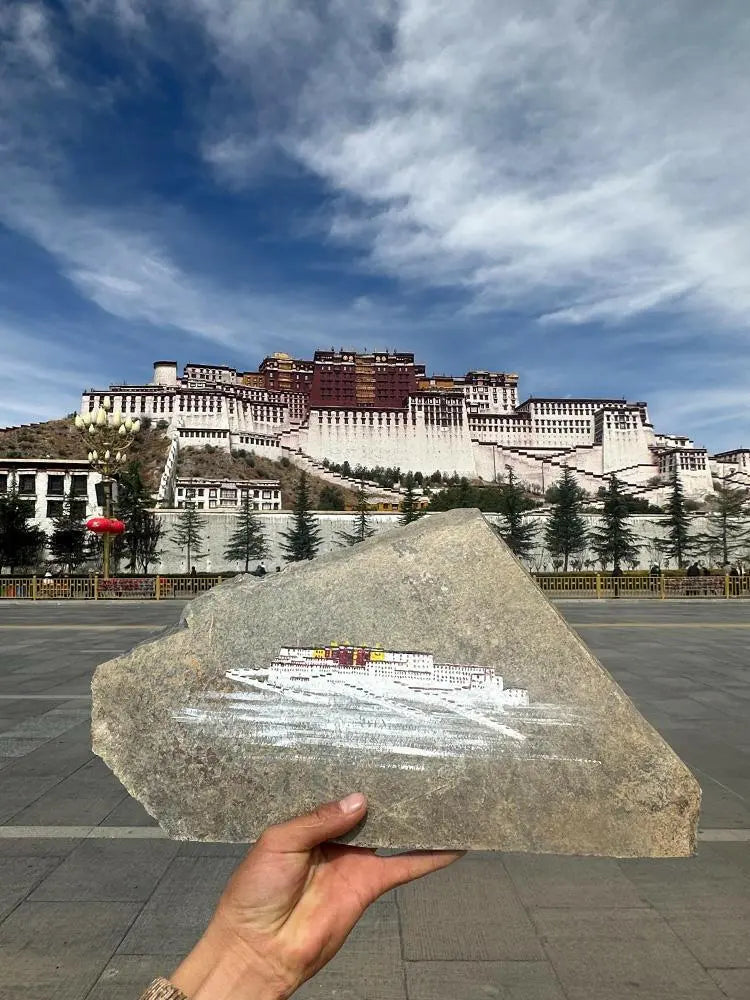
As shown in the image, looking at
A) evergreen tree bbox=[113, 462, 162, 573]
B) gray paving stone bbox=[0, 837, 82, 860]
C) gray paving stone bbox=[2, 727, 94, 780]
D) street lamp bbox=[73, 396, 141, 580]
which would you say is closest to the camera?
gray paving stone bbox=[0, 837, 82, 860]

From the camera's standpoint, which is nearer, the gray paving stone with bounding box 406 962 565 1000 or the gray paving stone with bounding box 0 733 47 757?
the gray paving stone with bounding box 406 962 565 1000

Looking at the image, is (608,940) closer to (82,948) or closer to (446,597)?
(446,597)

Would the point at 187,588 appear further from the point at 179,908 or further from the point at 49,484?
the point at 179,908

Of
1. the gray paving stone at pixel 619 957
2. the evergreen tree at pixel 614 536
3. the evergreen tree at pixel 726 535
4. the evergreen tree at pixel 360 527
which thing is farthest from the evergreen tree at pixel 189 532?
the gray paving stone at pixel 619 957

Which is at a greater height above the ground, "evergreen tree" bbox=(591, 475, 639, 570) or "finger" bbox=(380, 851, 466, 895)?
"evergreen tree" bbox=(591, 475, 639, 570)

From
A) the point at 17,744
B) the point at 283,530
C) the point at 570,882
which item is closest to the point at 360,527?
the point at 283,530

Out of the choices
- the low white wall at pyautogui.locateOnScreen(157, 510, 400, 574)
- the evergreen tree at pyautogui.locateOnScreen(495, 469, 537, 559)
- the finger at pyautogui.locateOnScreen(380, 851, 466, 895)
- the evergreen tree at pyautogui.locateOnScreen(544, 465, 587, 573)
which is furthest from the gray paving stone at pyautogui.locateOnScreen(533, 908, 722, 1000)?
the evergreen tree at pyautogui.locateOnScreen(544, 465, 587, 573)

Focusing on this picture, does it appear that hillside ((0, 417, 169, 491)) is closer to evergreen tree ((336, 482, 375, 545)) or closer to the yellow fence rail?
evergreen tree ((336, 482, 375, 545))
